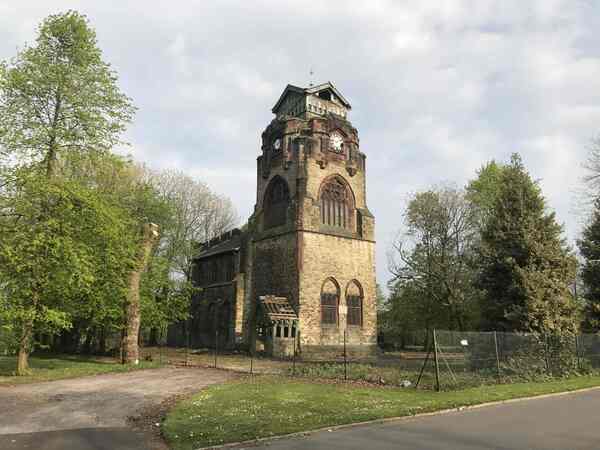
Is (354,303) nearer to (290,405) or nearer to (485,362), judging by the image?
(485,362)

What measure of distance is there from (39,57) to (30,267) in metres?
8.77

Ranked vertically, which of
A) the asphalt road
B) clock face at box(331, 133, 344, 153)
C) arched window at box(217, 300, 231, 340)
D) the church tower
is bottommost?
the asphalt road

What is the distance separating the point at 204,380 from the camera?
1784cm

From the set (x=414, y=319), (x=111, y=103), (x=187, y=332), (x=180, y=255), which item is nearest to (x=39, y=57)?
(x=111, y=103)

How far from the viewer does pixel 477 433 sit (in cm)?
923

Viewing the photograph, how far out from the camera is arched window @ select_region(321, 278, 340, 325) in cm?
3206

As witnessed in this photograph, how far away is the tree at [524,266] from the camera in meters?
19.8

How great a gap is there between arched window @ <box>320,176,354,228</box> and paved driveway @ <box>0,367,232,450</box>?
1600 centimetres

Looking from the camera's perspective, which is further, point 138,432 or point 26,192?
point 26,192

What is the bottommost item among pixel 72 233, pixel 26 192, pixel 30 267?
pixel 30 267

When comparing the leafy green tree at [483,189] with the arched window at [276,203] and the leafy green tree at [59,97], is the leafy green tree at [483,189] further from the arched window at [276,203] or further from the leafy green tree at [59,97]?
the leafy green tree at [59,97]

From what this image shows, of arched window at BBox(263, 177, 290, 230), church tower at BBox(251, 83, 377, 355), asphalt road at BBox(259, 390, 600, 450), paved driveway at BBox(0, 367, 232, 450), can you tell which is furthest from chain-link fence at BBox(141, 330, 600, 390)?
arched window at BBox(263, 177, 290, 230)

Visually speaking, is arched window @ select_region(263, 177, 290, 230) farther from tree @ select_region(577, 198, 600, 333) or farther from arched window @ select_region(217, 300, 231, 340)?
tree @ select_region(577, 198, 600, 333)

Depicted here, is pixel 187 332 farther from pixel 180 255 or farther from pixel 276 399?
pixel 276 399
